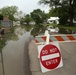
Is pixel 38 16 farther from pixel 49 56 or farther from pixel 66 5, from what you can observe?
pixel 49 56

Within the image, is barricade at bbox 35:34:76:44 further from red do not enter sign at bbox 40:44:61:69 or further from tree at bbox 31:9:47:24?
tree at bbox 31:9:47:24

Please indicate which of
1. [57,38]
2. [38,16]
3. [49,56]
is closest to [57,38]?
[57,38]

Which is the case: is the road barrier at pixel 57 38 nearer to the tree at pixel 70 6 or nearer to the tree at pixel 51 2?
the tree at pixel 70 6

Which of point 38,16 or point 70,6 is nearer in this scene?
point 70,6

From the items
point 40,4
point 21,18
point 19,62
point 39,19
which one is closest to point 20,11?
point 21,18

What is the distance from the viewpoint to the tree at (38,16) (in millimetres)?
139300

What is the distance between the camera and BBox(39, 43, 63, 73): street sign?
247 inches

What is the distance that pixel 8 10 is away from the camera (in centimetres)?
14500

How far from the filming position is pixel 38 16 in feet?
493

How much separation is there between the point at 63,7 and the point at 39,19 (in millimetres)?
72432

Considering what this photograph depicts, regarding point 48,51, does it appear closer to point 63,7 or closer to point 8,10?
point 63,7

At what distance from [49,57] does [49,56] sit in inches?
1.2

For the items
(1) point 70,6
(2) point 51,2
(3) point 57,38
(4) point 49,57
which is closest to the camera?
(4) point 49,57

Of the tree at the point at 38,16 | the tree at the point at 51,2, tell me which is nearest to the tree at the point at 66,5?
the tree at the point at 51,2
